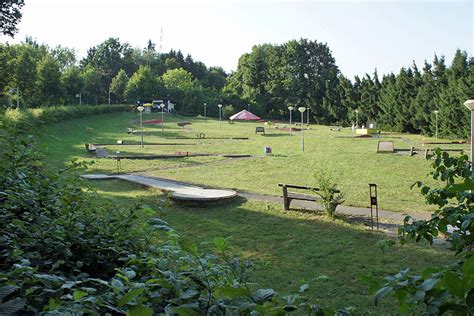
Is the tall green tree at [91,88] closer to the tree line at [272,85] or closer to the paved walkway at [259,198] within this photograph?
the tree line at [272,85]

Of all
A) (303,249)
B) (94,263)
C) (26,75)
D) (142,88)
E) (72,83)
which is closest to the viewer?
(94,263)

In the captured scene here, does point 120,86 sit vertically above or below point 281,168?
above

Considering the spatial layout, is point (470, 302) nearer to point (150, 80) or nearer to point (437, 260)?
point (437, 260)

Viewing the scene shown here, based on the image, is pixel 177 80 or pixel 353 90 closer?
pixel 353 90

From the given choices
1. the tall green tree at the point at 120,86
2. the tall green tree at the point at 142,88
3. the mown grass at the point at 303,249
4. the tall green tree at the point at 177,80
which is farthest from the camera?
the tall green tree at the point at 177,80

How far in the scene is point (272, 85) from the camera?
2731 inches

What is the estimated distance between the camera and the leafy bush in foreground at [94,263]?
1.54 m

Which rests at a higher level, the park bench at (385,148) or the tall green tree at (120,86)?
the tall green tree at (120,86)

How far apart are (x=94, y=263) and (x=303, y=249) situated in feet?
18.2

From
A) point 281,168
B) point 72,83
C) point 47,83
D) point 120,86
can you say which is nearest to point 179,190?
point 281,168

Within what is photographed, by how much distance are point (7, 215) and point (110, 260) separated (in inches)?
30.8

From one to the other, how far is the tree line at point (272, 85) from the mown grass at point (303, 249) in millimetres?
16833

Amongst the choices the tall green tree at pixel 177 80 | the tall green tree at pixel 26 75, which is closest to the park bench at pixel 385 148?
the tall green tree at pixel 26 75

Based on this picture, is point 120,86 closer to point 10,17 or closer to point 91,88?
A: point 91,88
